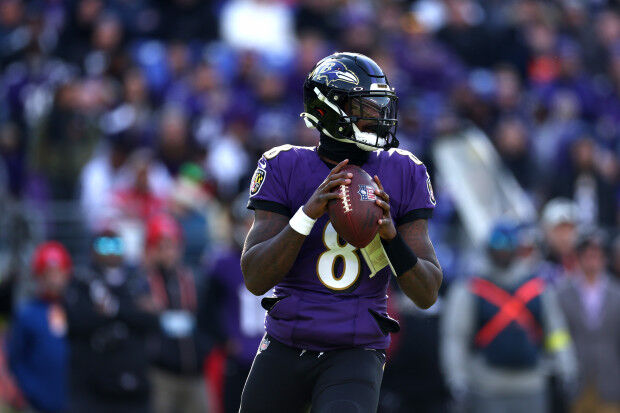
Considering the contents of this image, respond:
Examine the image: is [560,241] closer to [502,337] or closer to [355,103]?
[502,337]

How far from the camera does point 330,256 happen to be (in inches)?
166

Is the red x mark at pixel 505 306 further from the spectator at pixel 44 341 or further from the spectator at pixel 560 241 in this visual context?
the spectator at pixel 44 341

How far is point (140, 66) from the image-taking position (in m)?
12.2

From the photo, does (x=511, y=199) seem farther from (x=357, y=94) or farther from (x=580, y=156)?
(x=357, y=94)

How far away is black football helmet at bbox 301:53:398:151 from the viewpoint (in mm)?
4215

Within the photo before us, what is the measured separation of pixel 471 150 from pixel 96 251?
16.5 feet

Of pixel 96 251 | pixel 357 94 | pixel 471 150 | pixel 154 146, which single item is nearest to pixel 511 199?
pixel 471 150

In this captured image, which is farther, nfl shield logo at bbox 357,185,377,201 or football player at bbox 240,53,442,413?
football player at bbox 240,53,442,413

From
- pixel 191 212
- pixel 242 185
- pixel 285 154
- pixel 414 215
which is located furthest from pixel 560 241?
pixel 285 154

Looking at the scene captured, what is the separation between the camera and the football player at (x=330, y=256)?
4086mm

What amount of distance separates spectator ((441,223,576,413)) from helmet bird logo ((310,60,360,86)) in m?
4.39

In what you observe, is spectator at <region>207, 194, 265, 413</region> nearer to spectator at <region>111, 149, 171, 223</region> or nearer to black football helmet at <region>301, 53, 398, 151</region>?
spectator at <region>111, 149, 171, 223</region>

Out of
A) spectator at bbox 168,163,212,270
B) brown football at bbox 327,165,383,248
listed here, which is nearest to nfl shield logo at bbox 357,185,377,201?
brown football at bbox 327,165,383,248

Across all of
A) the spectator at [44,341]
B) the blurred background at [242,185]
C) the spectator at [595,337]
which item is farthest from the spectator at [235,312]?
the spectator at [595,337]
